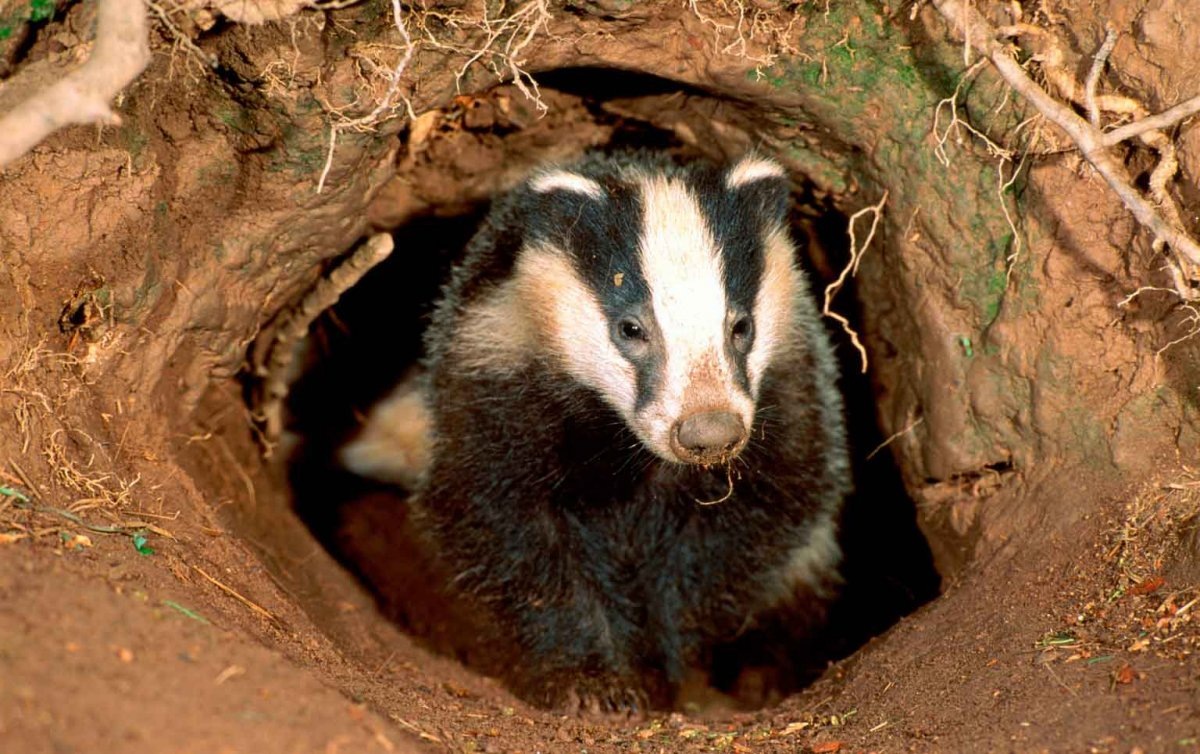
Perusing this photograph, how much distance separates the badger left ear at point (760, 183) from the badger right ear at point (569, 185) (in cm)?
54

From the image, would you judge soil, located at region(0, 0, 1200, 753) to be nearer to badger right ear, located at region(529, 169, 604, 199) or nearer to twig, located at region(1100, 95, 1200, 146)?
twig, located at region(1100, 95, 1200, 146)

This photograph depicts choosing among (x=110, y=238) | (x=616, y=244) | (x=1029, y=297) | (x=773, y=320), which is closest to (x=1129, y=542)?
(x=1029, y=297)

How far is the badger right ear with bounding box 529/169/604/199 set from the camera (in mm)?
4191

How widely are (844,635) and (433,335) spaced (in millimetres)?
2499

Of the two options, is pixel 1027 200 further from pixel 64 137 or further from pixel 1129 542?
pixel 64 137

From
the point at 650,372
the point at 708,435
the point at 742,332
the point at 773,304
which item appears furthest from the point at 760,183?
the point at 708,435

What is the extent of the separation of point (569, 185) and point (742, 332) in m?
0.84

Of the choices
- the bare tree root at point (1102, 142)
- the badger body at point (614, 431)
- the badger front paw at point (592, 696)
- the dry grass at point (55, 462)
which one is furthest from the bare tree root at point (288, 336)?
the bare tree root at point (1102, 142)

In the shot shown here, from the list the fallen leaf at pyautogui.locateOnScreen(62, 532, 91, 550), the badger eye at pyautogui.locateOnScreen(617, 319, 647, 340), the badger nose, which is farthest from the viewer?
the badger eye at pyautogui.locateOnScreen(617, 319, 647, 340)

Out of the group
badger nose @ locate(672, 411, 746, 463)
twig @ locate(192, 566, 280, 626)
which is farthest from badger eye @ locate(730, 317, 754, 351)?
twig @ locate(192, 566, 280, 626)

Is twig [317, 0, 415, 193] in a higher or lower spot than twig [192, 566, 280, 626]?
higher

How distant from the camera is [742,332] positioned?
415 centimetres

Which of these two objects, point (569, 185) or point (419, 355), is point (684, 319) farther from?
point (419, 355)

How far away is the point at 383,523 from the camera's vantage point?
6.37 m
